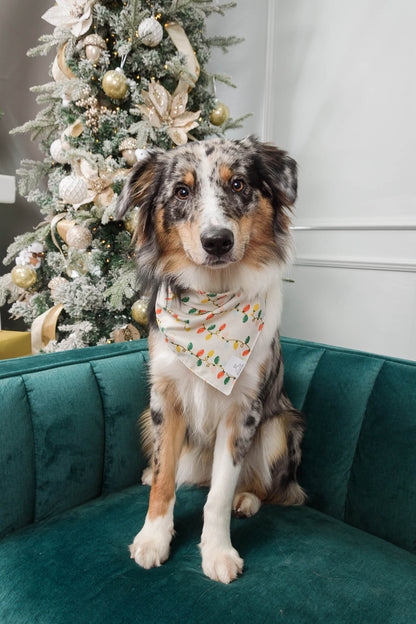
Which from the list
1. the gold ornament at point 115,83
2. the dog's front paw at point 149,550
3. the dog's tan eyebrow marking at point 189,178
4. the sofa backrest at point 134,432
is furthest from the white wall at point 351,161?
the dog's front paw at point 149,550

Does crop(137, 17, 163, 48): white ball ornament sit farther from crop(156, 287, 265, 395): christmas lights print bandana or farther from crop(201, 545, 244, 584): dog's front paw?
crop(201, 545, 244, 584): dog's front paw

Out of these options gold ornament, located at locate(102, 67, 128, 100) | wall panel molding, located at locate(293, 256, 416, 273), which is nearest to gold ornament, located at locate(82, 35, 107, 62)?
gold ornament, located at locate(102, 67, 128, 100)

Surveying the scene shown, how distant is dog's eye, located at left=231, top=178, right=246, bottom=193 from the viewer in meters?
1.32

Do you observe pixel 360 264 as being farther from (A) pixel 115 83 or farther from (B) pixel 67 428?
(B) pixel 67 428

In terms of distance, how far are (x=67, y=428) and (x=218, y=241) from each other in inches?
30.6

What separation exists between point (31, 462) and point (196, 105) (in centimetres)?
214

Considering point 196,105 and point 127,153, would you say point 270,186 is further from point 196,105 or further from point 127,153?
point 196,105

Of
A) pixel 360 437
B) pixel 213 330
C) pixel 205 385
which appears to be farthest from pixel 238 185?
pixel 360 437

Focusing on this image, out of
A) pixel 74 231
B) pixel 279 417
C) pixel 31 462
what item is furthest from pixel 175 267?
pixel 74 231

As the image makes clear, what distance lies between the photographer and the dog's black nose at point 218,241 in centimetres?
116

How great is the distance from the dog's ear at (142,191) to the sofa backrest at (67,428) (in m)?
0.51

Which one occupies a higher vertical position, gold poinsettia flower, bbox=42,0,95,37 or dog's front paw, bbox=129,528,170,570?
gold poinsettia flower, bbox=42,0,95,37

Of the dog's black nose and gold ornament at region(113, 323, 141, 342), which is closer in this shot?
the dog's black nose

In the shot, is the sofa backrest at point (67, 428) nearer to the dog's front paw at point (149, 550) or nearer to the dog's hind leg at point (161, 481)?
the dog's hind leg at point (161, 481)
